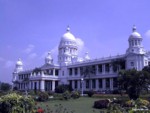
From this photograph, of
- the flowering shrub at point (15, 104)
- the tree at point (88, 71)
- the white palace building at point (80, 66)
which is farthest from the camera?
the tree at point (88, 71)

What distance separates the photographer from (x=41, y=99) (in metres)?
37.1

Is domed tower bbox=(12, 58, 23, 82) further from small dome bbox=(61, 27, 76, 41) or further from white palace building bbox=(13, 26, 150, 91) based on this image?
small dome bbox=(61, 27, 76, 41)

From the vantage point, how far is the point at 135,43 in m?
59.9

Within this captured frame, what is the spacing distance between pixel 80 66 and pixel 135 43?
66.1 feet

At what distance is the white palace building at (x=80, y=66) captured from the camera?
194 feet

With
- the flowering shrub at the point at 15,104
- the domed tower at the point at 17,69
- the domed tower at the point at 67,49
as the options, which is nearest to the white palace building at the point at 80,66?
the domed tower at the point at 67,49

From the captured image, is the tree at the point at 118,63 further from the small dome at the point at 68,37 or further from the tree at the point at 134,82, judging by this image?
the small dome at the point at 68,37

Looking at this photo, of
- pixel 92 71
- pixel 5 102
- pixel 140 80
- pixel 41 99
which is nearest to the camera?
pixel 5 102

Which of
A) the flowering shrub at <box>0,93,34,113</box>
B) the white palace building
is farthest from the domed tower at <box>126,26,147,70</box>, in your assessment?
the flowering shrub at <box>0,93,34,113</box>

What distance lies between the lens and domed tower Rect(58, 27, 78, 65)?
3223 inches

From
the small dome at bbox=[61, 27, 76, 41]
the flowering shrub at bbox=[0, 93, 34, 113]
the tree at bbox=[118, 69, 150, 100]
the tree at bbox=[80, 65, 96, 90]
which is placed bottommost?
the flowering shrub at bbox=[0, 93, 34, 113]

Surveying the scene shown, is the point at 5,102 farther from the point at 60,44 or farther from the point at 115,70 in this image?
the point at 60,44

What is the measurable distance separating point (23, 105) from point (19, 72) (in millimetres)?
94349

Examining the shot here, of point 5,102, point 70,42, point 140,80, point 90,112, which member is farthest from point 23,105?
point 70,42
